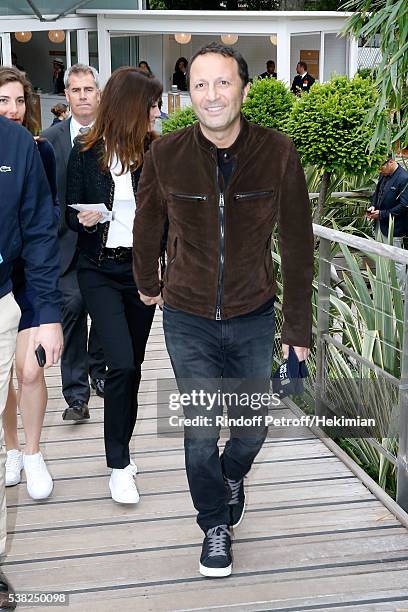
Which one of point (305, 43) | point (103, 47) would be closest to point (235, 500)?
point (103, 47)

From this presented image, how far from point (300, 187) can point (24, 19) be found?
16.6m

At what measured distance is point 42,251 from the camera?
319 cm

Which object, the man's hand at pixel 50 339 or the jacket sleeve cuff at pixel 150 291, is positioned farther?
the jacket sleeve cuff at pixel 150 291

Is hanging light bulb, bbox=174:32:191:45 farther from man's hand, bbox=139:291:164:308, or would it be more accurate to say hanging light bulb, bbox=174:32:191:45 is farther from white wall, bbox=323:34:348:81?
man's hand, bbox=139:291:164:308

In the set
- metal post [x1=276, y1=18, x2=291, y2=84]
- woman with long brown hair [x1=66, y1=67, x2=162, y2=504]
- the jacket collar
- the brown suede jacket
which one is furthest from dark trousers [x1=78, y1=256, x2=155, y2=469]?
metal post [x1=276, y1=18, x2=291, y2=84]

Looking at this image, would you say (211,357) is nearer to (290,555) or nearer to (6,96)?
(290,555)

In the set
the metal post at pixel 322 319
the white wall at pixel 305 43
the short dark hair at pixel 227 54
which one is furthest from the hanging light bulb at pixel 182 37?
the short dark hair at pixel 227 54

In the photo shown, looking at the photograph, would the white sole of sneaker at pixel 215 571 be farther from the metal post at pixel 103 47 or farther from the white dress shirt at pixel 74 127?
the metal post at pixel 103 47

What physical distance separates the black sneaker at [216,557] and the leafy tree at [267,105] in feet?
27.3

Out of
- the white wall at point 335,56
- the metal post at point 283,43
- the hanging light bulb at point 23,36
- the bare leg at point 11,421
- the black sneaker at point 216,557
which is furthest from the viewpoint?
the white wall at point 335,56

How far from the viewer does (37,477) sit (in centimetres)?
418

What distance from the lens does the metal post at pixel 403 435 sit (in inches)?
157

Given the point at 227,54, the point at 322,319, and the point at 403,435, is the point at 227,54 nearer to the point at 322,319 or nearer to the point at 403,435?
the point at 403,435

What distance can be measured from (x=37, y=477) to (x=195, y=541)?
81 cm
